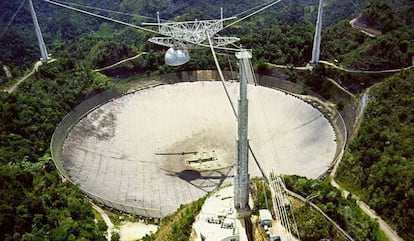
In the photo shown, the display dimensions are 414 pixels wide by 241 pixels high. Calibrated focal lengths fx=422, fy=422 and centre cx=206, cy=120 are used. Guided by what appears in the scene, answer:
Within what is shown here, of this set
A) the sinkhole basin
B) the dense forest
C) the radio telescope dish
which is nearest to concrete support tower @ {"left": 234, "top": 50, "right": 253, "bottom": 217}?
the dense forest

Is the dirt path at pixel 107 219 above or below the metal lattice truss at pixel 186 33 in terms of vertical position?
below

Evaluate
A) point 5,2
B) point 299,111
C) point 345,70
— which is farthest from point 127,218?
point 5,2

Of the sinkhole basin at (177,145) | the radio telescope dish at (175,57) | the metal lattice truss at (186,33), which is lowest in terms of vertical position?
the sinkhole basin at (177,145)

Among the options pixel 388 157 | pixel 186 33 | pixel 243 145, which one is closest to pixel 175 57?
pixel 186 33

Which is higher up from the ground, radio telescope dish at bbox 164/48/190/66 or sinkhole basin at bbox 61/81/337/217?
radio telescope dish at bbox 164/48/190/66

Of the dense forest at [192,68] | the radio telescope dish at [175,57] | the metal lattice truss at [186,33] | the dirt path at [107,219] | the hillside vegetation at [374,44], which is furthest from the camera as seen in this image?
the hillside vegetation at [374,44]

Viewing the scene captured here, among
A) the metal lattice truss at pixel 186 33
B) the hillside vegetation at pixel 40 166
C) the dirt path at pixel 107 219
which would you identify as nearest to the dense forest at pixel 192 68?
the hillside vegetation at pixel 40 166

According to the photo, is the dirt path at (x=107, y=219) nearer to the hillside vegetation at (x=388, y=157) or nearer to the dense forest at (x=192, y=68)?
the dense forest at (x=192, y=68)

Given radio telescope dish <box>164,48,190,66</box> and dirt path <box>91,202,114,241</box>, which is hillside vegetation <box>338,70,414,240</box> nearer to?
radio telescope dish <box>164,48,190,66</box>
